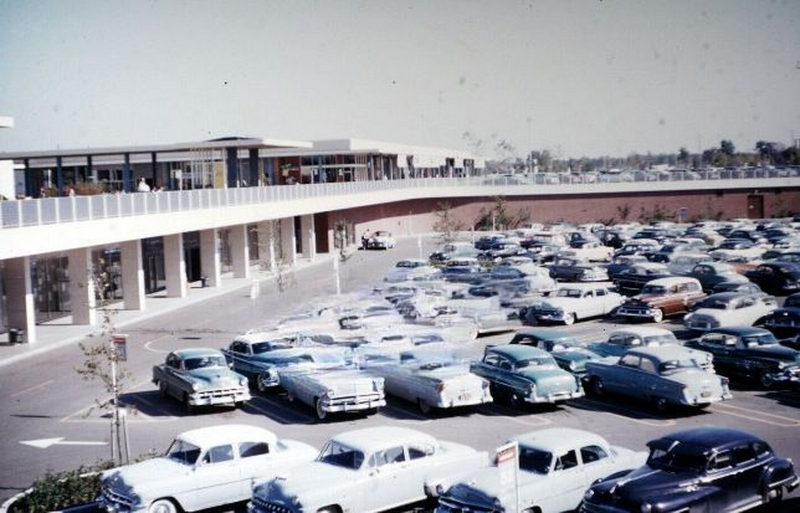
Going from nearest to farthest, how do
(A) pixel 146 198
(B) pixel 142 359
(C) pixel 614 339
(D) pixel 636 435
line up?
(D) pixel 636 435 → (C) pixel 614 339 → (B) pixel 142 359 → (A) pixel 146 198

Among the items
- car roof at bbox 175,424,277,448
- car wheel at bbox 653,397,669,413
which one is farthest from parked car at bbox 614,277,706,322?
car roof at bbox 175,424,277,448

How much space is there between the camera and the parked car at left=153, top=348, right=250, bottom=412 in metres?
19.2

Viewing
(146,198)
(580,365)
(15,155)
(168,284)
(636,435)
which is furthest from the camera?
(15,155)

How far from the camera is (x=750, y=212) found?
2884 inches

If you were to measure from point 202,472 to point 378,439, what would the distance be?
2.80 metres

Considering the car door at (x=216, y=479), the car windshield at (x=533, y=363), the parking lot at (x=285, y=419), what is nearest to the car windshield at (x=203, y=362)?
the parking lot at (x=285, y=419)

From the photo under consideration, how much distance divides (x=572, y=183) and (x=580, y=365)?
187 ft

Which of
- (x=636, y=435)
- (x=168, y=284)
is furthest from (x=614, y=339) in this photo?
(x=168, y=284)

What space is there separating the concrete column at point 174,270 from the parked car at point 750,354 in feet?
86.6

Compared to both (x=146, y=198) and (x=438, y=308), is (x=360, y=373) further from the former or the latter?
(x=146, y=198)

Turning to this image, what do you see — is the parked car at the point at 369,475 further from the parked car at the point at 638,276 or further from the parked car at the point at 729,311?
the parked car at the point at 638,276

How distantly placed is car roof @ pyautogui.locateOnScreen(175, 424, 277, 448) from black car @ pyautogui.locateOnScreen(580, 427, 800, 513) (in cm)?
541

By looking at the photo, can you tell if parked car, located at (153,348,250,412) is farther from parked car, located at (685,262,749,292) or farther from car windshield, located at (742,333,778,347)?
parked car, located at (685,262,749,292)

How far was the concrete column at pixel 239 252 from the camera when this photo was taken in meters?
47.8
